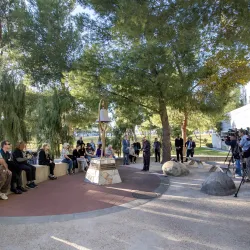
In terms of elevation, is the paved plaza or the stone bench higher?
the stone bench

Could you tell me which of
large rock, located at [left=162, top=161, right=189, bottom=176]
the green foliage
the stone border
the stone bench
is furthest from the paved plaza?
the green foliage

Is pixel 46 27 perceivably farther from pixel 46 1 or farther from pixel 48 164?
pixel 48 164

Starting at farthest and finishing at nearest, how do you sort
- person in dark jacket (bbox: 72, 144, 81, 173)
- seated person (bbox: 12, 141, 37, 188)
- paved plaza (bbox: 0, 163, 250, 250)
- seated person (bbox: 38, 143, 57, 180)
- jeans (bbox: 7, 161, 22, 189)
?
person in dark jacket (bbox: 72, 144, 81, 173)
seated person (bbox: 38, 143, 57, 180)
seated person (bbox: 12, 141, 37, 188)
jeans (bbox: 7, 161, 22, 189)
paved plaza (bbox: 0, 163, 250, 250)

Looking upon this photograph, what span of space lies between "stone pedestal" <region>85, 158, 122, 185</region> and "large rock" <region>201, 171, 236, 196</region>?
273cm

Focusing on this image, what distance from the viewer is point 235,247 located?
3111 millimetres

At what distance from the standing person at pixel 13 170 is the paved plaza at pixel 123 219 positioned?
1.03 ft

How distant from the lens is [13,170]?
596 cm

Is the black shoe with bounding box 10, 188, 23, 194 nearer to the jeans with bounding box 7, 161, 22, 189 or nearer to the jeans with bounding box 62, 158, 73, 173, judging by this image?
the jeans with bounding box 7, 161, 22, 189

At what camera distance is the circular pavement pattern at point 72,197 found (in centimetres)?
470

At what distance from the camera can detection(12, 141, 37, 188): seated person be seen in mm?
6223

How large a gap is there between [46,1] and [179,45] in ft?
37.2

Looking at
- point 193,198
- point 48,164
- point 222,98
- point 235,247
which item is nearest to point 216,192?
point 193,198

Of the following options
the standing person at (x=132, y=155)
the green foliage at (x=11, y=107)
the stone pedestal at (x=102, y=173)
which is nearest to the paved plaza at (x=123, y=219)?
the stone pedestal at (x=102, y=173)

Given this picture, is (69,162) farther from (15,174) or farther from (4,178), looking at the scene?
(4,178)
